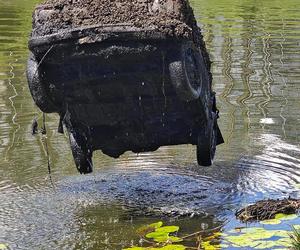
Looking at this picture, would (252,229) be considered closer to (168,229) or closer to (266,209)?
(266,209)

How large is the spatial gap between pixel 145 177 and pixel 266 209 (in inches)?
85.9

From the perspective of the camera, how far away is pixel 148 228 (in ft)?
22.5

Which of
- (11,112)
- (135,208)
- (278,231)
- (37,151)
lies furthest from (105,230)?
(11,112)

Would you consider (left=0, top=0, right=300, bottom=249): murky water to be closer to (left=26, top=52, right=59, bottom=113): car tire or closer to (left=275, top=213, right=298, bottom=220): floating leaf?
(left=275, top=213, right=298, bottom=220): floating leaf

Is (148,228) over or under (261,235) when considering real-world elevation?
under

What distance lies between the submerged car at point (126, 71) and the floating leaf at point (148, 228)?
696 mm

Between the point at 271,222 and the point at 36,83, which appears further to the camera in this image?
the point at 271,222

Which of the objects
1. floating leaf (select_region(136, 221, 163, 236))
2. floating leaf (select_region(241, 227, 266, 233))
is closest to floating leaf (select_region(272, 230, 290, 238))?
floating leaf (select_region(241, 227, 266, 233))

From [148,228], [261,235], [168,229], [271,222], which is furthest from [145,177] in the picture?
[261,235]

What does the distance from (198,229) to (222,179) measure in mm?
1778

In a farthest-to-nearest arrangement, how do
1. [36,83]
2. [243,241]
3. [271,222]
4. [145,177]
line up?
[145,177] → [271,222] → [36,83] → [243,241]

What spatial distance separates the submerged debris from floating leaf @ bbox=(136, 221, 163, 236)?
0.73 metres

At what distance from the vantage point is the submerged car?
6.07 meters

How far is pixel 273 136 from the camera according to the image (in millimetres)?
10500
